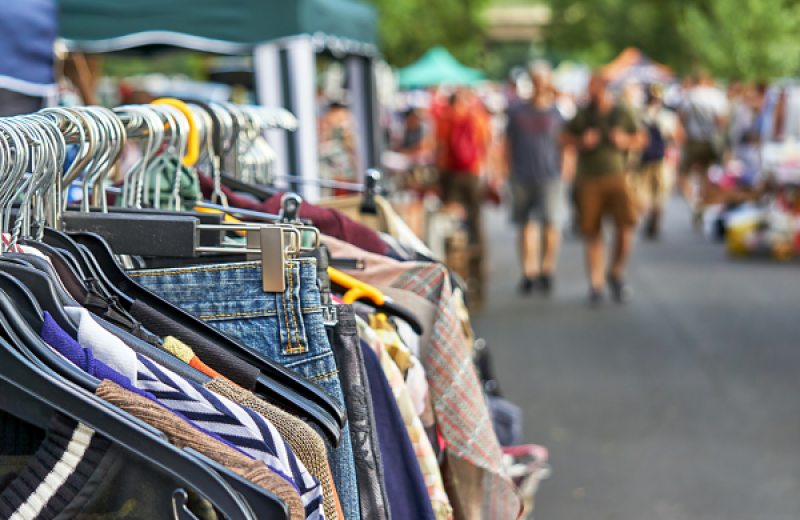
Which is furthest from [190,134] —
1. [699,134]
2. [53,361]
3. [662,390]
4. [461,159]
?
[699,134]

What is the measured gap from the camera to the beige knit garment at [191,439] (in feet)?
3.64

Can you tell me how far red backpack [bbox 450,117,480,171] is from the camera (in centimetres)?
915

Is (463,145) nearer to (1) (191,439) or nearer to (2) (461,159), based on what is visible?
(2) (461,159)

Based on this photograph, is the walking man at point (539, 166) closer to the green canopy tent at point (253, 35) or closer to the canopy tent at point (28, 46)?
the green canopy tent at point (253, 35)

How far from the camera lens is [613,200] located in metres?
7.70

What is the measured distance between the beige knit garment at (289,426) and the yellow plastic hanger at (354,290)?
64cm

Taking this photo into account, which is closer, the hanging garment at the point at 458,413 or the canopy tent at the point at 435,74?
the hanging garment at the point at 458,413

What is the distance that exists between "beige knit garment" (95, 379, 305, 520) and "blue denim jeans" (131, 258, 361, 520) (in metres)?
0.38

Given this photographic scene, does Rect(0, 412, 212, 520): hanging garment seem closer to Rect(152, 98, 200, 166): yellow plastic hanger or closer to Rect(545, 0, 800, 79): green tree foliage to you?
Rect(152, 98, 200, 166): yellow plastic hanger

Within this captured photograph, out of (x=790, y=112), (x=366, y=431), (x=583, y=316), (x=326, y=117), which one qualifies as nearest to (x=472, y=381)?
(x=366, y=431)

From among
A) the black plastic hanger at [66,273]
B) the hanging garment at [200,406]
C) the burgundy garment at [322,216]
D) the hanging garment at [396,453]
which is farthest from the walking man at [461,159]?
the hanging garment at [200,406]

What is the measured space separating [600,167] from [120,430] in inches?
274

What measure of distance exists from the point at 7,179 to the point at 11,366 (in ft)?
1.15

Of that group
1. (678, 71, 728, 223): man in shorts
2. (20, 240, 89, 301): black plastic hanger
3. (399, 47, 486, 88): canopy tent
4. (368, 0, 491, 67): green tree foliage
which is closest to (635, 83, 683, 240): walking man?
(678, 71, 728, 223): man in shorts
